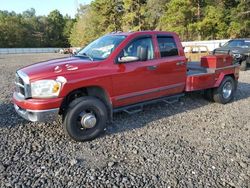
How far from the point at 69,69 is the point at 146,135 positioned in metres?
1.97

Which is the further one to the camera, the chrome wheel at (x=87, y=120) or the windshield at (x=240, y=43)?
the windshield at (x=240, y=43)

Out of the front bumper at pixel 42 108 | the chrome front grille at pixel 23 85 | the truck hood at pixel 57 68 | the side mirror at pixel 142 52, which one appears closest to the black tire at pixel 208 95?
the side mirror at pixel 142 52

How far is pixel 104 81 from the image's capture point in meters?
5.34

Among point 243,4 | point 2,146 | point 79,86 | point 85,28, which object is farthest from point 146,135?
point 85,28

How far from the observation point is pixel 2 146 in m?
4.95

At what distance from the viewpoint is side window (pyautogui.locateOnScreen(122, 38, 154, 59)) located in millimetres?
5828

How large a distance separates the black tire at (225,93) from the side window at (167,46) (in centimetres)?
189

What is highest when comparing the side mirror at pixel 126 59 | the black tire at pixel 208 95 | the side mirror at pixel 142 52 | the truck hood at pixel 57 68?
the side mirror at pixel 142 52

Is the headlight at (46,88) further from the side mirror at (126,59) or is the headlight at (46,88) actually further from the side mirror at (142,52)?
the side mirror at (142,52)

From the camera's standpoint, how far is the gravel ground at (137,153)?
12.8ft

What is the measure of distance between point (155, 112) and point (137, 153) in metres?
2.34

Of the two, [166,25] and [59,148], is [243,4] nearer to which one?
[166,25]

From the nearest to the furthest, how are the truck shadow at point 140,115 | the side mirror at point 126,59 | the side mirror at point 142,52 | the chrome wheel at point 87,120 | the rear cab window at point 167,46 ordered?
the chrome wheel at point 87,120 < the side mirror at point 126,59 < the side mirror at point 142,52 < the truck shadow at point 140,115 < the rear cab window at point 167,46

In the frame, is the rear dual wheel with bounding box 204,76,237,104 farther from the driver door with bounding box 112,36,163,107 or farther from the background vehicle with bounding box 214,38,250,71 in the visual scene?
the background vehicle with bounding box 214,38,250,71
